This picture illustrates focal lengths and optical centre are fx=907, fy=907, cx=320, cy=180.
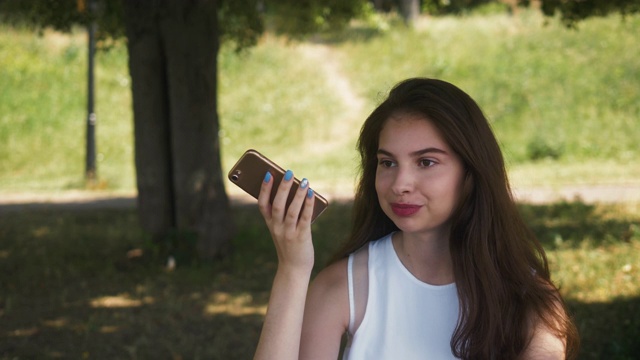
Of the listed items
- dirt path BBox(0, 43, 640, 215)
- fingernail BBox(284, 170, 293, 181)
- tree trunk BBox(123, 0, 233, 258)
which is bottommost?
dirt path BBox(0, 43, 640, 215)

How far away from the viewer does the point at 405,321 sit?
2.37m

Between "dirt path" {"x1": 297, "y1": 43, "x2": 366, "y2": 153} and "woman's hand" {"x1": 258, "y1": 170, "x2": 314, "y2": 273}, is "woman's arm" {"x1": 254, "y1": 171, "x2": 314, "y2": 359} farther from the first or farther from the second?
"dirt path" {"x1": 297, "y1": 43, "x2": 366, "y2": 153}

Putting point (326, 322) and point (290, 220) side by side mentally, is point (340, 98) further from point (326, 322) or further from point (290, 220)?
point (290, 220)

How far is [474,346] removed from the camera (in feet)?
7.66

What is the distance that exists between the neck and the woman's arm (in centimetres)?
37

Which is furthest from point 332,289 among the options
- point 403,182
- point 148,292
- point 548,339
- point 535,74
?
point 535,74

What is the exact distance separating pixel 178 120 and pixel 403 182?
6160mm

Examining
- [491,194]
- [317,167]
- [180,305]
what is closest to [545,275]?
[491,194]

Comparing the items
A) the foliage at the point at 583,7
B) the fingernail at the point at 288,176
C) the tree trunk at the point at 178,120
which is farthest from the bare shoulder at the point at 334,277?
the foliage at the point at 583,7

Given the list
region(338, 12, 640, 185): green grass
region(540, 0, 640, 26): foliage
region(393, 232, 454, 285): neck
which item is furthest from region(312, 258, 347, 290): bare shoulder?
region(338, 12, 640, 185): green grass

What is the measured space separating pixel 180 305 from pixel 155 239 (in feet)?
5.84

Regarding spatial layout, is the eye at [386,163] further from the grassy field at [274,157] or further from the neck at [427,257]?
the grassy field at [274,157]

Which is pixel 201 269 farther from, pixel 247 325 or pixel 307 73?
pixel 307 73

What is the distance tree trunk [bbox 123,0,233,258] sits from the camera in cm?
831
